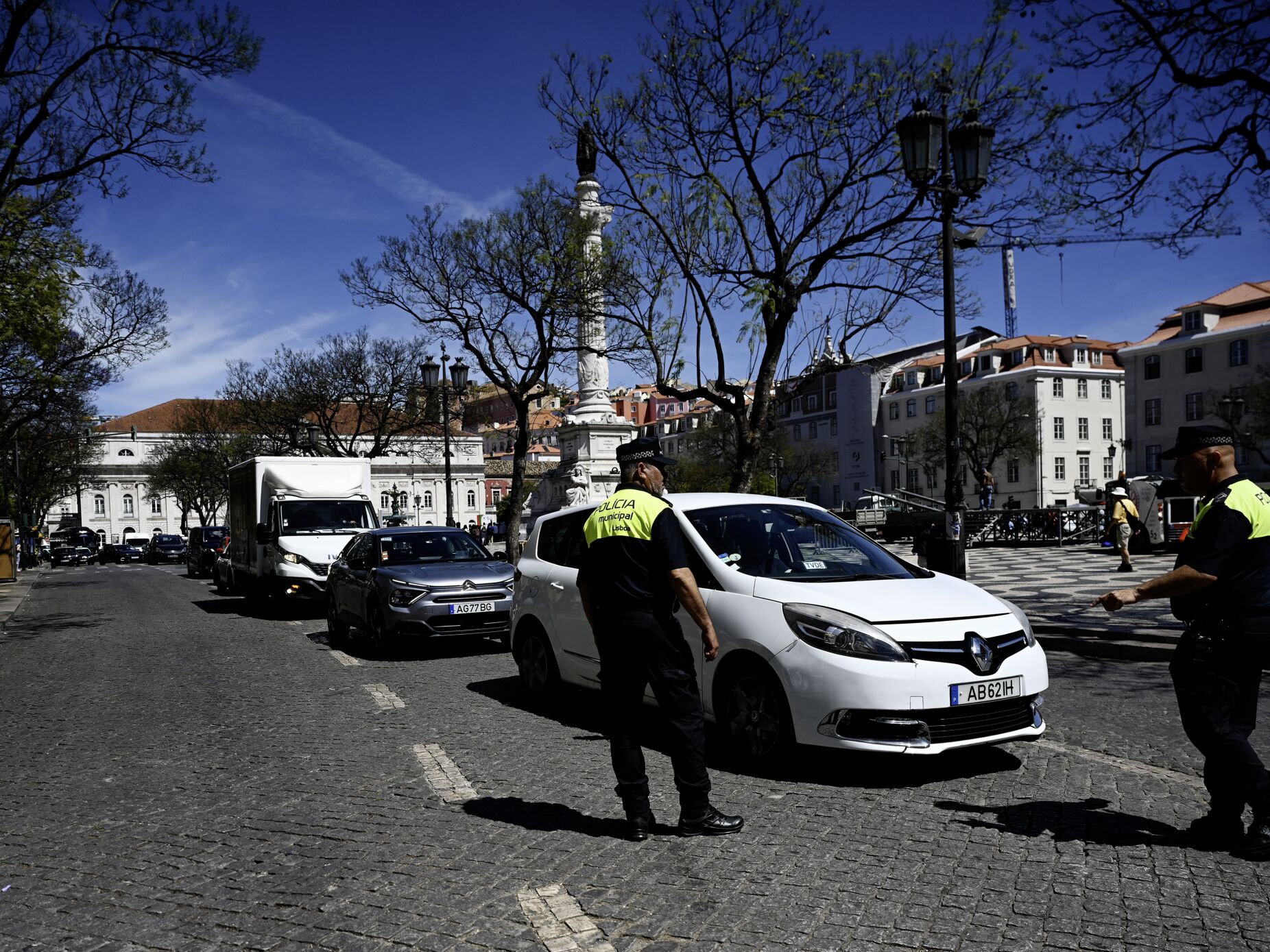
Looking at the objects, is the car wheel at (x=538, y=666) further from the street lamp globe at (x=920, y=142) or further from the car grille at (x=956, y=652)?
the street lamp globe at (x=920, y=142)

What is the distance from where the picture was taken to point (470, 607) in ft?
40.3

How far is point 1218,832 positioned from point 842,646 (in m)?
1.89

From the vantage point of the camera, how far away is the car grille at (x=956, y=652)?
5.72 metres

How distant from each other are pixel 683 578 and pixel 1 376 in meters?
22.5

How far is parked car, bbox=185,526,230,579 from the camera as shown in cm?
3700

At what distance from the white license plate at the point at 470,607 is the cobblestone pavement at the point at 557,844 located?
3.54 meters

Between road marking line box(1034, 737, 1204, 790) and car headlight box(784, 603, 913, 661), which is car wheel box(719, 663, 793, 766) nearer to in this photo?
car headlight box(784, 603, 913, 661)

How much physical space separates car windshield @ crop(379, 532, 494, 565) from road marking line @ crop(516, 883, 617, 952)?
9.66m

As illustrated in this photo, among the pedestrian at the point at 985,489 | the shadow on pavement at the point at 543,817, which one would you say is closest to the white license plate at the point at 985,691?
the shadow on pavement at the point at 543,817

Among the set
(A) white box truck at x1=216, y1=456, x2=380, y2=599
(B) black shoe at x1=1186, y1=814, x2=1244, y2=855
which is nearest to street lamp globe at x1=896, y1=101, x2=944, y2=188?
(B) black shoe at x1=1186, y1=814, x2=1244, y2=855

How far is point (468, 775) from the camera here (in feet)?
20.7

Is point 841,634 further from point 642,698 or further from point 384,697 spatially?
point 384,697

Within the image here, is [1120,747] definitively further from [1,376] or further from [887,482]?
[887,482]

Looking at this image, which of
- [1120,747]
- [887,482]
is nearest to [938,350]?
[887,482]
